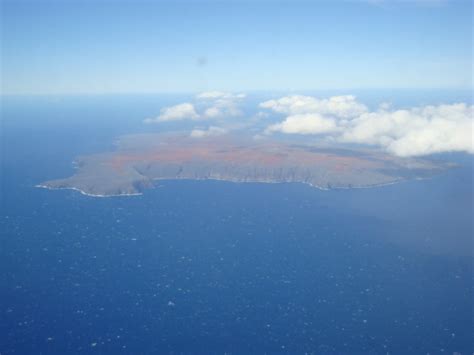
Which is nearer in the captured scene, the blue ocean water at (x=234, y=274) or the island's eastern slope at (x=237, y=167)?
the blue ocean water at (x=234, y=274)

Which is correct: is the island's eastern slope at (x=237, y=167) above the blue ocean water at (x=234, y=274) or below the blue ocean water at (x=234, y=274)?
above

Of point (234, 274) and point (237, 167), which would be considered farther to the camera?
point (237, 167)

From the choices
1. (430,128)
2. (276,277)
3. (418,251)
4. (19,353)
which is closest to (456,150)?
(430,128)

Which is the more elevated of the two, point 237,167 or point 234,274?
point 237,167

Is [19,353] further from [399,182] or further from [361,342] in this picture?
[399,182]
